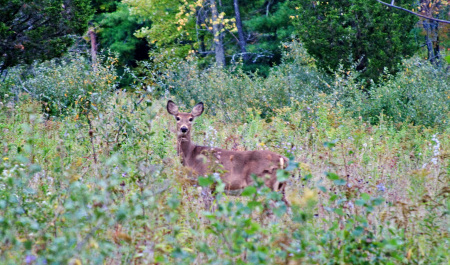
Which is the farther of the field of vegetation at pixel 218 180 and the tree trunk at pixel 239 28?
the tree trunk at pixel 239 28

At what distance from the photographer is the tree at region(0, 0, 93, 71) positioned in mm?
11445

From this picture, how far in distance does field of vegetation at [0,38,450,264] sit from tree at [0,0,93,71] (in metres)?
0.96

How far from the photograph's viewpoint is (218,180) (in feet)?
9.84

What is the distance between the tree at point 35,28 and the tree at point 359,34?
592 cm

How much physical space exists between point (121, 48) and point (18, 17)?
18623 millimetres

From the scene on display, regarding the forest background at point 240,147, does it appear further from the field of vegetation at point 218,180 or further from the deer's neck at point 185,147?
the deer's neck at point 185,147

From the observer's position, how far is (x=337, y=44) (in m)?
13.3

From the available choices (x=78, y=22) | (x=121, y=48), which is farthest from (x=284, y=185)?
(x=121, y=48)

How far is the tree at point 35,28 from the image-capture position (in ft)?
37.6

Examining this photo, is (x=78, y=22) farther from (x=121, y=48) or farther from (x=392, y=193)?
(x=121, y=48)

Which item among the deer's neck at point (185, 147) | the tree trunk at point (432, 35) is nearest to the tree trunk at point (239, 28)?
the tree trunk at point (432, 35)

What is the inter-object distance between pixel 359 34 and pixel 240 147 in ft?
23.0

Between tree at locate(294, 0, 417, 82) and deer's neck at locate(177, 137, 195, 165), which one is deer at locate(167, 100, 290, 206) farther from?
tree at locate(294, 0, 417, 82)

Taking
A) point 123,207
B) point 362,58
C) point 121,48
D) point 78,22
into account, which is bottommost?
point 121,48
